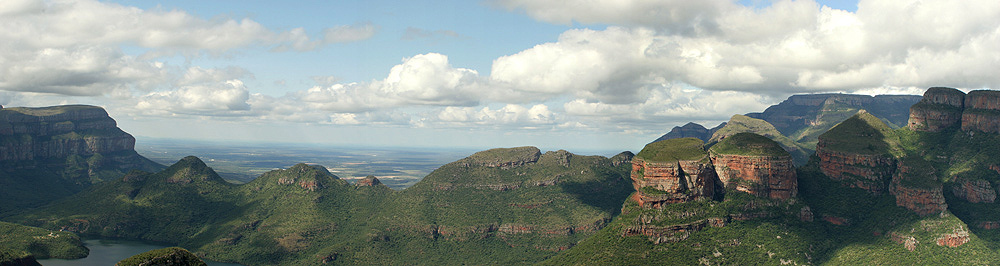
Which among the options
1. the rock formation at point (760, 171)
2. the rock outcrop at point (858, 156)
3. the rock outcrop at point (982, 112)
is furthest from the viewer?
the rock outcrop at point (982, 112)

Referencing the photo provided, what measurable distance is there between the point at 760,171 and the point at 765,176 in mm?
1830

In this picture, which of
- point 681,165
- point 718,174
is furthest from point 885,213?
point 681,165

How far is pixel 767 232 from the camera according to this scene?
425ft

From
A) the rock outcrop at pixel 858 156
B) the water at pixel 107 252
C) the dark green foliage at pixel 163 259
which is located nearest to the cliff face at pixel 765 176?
the rock outcrop at pixel 858 156

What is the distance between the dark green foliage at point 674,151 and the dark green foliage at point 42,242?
577ft

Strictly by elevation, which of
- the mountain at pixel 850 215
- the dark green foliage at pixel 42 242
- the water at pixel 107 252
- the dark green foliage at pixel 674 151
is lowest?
the water at pixel 107 252

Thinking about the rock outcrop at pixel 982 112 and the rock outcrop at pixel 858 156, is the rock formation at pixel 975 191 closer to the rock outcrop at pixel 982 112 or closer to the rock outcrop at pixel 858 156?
the rock outcrop at pixel 858 156

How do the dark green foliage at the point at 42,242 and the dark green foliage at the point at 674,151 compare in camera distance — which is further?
the dark green foliage at the point at 42,242

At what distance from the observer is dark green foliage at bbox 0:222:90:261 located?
160 m

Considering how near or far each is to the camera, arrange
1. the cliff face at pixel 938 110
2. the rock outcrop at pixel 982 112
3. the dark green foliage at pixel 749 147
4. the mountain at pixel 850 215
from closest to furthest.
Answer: the mountain at pixel 850 215
the dark green foliage at pixel 749 147
the rock outcrop at pixel 982 112
the cliff face at pixel 938 110

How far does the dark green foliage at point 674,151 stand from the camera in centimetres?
13312

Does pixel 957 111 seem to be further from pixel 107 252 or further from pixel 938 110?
pixel 107 252

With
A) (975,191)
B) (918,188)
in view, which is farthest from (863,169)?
(975,191)

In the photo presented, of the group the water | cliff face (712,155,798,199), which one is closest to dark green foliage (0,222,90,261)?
the water
